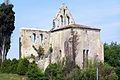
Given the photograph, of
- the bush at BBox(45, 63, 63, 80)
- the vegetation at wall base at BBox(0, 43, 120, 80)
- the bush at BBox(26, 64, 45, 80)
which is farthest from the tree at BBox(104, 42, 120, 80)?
the bush at BBox(26, 64, 45, 80)

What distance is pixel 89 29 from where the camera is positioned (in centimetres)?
6856

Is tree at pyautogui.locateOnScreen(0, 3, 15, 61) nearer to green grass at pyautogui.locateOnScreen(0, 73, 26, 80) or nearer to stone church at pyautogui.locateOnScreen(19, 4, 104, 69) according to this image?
stone church at pyautogui.locateOnScreen(19, 4, 104, 69)

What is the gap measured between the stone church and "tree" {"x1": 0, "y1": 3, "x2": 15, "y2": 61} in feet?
10.0

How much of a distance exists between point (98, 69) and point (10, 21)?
1521 cm

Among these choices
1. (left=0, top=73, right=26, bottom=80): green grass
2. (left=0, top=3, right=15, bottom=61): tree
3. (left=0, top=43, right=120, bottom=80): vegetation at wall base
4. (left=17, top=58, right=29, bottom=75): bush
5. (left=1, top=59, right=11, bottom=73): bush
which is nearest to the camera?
(left=0, top=43, right=120, bottom=80): vegetation at wall base

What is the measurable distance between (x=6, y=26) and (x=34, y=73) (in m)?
10.2

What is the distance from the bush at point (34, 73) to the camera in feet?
202

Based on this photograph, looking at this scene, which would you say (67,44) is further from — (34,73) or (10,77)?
(10,77)

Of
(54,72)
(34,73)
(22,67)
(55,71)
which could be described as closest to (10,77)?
(34,73)

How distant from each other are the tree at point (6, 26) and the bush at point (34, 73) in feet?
21.2

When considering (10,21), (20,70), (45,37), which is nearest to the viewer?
(20,70)

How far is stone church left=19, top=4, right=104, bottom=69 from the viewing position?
67.0 meters

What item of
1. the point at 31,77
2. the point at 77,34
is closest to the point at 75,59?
the point at 77,34

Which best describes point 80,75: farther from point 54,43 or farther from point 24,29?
point 24,29
